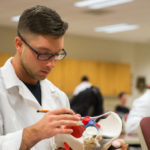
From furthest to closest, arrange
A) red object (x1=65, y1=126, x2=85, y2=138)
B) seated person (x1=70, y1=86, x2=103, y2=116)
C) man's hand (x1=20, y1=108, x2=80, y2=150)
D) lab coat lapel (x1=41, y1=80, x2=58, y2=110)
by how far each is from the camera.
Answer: seated person (x1=70, y1=86, x2=103, y2=116), lab coat lapel (x1=41, y1=80, x2=58, y2=110), red object (x1=65, y1=126, x2=85, y2=138), man's hand (x1=20, y1=108, x2=80, y2=150)

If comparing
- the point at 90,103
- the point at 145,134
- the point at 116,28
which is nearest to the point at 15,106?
the point at 145,134

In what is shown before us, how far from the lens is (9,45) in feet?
28.1

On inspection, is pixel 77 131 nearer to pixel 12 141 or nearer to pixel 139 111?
pixel 12 141

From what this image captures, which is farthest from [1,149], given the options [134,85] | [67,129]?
[134,85]

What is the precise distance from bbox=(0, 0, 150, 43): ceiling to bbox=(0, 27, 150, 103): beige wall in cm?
52

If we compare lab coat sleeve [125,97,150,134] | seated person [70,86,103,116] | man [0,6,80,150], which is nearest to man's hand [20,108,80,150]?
man [0,6,80,150]

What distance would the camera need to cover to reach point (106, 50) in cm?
1064

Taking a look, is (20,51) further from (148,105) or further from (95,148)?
(148,105)

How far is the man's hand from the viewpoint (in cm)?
127

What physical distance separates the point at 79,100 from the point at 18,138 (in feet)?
13.7

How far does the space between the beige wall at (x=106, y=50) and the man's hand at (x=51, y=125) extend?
7449 millimetres

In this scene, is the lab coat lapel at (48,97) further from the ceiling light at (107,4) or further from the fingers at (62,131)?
the ceiling light at (107,4)

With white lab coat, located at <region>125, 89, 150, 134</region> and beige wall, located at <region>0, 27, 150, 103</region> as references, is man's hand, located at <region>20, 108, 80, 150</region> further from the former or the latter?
beige wall, located at <region>0, 27, 150, 103</region>

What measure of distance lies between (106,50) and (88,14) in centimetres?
382
